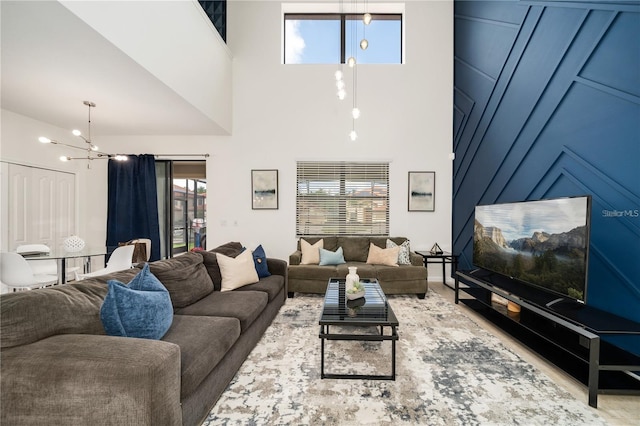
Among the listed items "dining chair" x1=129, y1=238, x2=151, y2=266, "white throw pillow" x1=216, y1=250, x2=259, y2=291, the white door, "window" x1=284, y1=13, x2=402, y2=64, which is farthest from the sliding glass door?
"window" x1=284, y1=13, x2=402, y2=64

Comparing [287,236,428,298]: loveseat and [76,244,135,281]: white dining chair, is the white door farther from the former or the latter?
[287,236,428,298]: loveseat

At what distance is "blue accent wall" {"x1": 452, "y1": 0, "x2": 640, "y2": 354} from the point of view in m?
2.20

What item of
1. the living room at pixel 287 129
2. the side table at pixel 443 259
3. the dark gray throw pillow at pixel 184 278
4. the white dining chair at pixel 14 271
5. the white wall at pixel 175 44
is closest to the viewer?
the dark gray throw pillow at pixel 184 278

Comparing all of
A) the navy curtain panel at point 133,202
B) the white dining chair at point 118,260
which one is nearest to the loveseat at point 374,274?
the white dining chair at point 118,260

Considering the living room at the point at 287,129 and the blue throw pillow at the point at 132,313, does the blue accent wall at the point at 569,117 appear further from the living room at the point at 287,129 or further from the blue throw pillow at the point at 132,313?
the blue throw pillow at the point at 132,313

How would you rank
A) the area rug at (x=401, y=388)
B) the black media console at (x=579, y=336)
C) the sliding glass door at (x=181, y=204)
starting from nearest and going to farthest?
1. the area rug at (x=401, y=388)
2. the black media console at (x=579, y=336)
3. the sliding glass door at (x=181, y=204)

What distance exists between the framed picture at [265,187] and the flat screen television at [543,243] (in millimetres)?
3392

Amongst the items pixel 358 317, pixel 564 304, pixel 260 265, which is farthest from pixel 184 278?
pixel 564 304

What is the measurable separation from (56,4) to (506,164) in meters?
4.72

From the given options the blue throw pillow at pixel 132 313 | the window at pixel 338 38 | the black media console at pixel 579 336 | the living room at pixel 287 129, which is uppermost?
the window at pixel 338 38

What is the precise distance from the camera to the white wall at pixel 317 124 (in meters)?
5.13

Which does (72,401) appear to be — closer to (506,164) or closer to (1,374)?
(1,374)

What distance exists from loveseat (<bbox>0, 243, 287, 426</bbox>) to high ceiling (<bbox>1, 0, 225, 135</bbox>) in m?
2.05

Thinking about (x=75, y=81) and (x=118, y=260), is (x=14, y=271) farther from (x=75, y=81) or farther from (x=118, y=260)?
(x=75, y=81)
